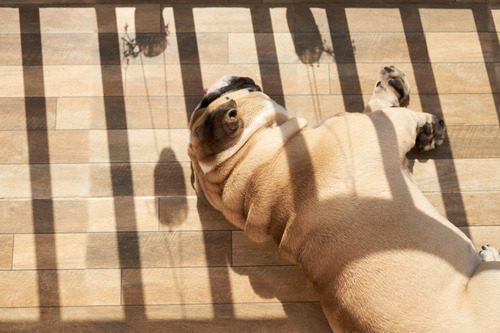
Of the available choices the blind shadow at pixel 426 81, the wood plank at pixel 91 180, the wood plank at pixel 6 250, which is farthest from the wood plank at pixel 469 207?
the wood plank at pixel 6 250

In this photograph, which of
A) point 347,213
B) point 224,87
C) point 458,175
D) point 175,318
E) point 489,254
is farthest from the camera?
point 458,175

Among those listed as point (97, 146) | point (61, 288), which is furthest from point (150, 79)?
point (61, 288)

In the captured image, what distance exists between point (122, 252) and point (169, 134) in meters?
0.76

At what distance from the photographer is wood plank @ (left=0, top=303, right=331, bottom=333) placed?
125 inches

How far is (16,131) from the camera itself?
133 inches

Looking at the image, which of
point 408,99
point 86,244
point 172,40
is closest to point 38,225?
point 86,244

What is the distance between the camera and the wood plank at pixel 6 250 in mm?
3242

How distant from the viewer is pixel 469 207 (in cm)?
328

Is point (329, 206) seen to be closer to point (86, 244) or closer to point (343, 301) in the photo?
point (343, 301)

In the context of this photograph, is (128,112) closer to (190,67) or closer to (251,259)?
(190,67)

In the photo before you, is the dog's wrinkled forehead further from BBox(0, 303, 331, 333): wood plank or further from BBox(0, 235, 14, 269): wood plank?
BBox(0, 235, 14, 269): wood plank

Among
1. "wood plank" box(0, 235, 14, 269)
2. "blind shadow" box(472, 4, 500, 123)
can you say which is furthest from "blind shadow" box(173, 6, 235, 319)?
"blind shadow" box(472, 4, 500, 123)

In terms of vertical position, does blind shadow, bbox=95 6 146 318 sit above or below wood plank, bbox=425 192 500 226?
above

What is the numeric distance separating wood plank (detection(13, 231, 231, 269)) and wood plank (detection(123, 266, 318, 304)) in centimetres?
6
